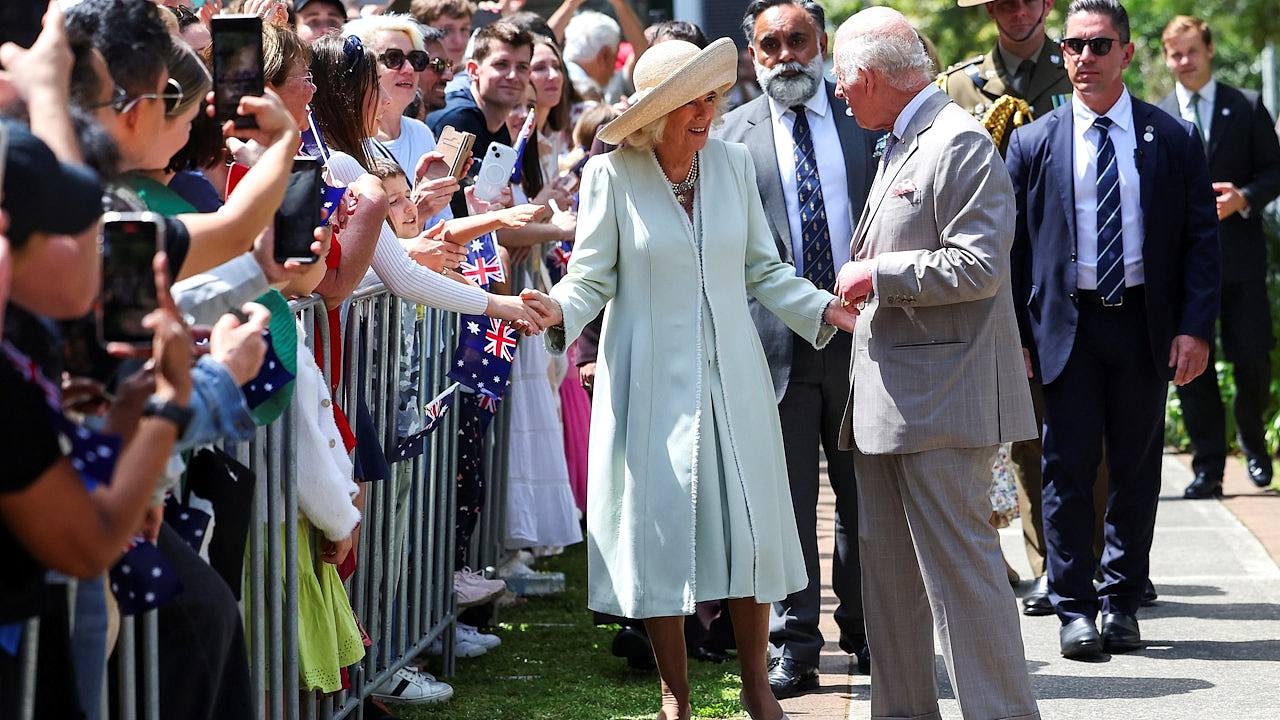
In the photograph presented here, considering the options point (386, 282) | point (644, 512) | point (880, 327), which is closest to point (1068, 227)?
point (880, 327)

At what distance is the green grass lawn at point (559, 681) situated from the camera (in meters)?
5.37

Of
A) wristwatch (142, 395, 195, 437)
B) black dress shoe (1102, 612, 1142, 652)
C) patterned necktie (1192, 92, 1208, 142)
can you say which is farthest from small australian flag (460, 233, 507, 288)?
patterned necktie (1192, 92, 1208, 142)

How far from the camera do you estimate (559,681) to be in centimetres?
578

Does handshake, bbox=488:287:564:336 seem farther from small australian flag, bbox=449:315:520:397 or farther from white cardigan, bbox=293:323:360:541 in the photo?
white cardigan, bbox=293:323:360:541

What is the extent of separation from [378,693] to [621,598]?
0.98 m

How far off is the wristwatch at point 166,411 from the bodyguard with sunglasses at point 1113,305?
14.4 feet

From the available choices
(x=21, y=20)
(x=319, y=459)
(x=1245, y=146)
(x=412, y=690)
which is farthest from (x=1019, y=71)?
A: (x=21, y=20)

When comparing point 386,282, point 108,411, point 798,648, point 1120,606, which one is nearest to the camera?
point 108,411

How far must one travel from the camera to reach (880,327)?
15.6 feet

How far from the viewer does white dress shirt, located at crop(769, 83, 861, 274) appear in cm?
580

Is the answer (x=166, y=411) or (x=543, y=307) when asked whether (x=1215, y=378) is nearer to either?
(x=543, y=307)

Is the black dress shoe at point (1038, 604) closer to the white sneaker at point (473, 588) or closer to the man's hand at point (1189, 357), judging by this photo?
the man's hand at point (1189, 357)

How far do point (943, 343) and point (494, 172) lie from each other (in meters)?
2.28

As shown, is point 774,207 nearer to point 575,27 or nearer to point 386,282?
point 386,282
